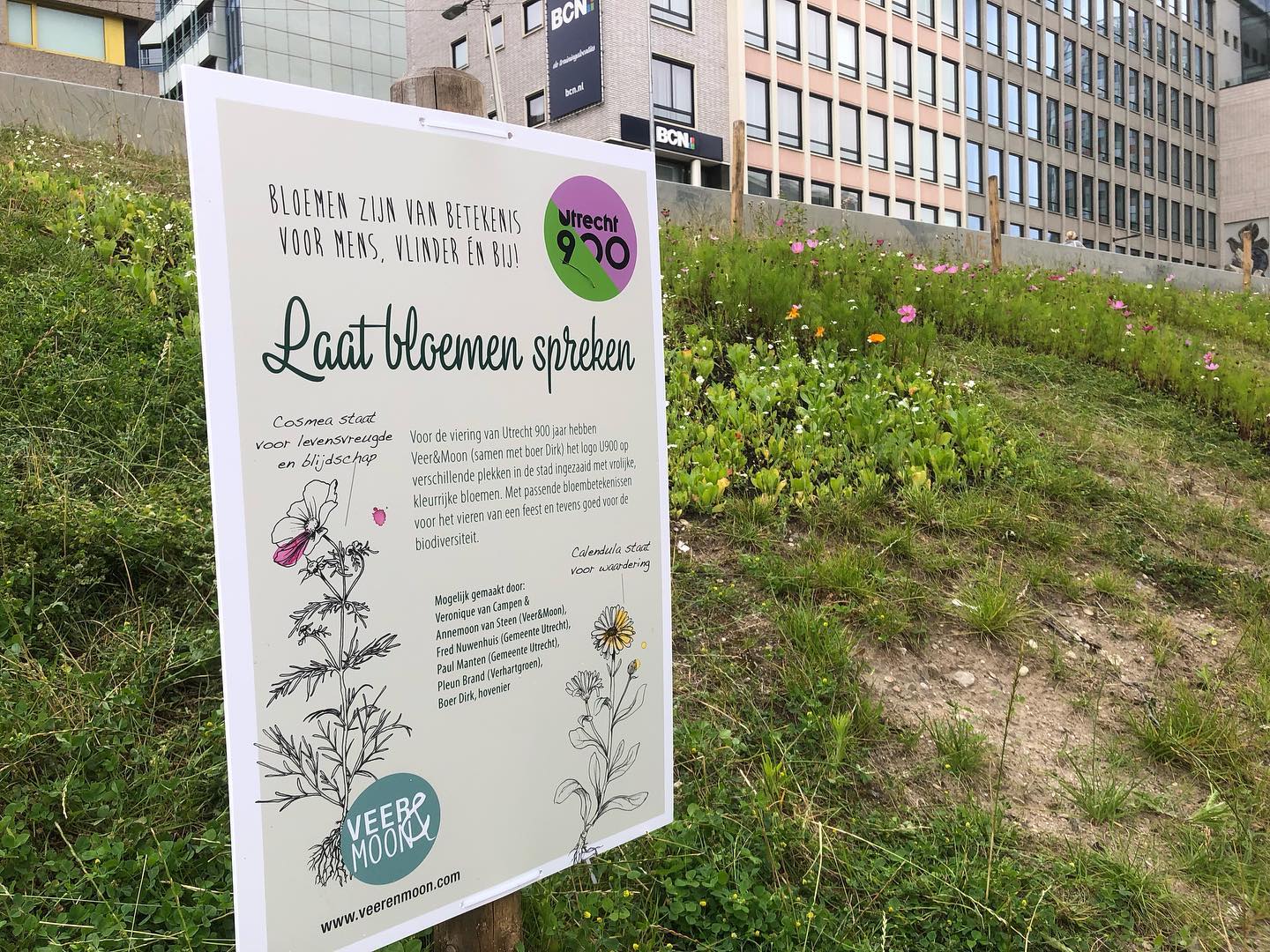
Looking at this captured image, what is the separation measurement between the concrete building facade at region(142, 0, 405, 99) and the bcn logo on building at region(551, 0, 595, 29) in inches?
460

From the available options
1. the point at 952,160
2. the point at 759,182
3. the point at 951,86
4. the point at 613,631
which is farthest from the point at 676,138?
the point at 613,631

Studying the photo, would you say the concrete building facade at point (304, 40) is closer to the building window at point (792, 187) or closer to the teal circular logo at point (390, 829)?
the building window at point (792, 187)

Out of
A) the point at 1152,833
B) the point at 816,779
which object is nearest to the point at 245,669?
the point at 816,779

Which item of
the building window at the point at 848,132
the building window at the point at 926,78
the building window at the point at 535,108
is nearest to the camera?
the building window at the point at 535,108

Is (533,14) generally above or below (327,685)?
above

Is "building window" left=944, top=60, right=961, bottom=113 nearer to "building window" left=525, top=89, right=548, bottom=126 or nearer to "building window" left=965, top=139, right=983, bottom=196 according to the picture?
"building window" left=965, top=139, right=983, bottom=196

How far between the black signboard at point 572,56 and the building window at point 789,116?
7223mm

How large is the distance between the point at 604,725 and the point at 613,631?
187mm

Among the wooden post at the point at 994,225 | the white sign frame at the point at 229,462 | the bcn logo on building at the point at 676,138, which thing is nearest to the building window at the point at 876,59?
the bcn logo on building at the point at 676,138

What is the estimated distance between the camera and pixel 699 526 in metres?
4.04

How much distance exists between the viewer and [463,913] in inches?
67.3

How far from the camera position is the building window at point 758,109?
30422 mm

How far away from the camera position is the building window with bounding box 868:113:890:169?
3522 centimetres

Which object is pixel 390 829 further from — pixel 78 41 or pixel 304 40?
pixel 304 40
